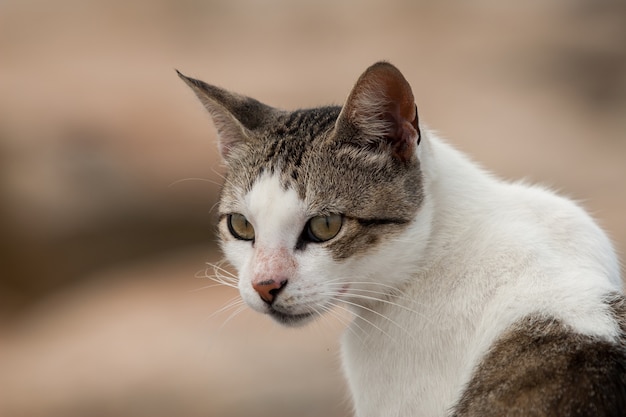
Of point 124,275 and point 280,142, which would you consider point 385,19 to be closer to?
point 124,275

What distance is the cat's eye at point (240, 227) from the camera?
2.66 metres

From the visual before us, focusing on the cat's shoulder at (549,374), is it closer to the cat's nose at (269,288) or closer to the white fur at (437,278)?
the white fur at (437,278)

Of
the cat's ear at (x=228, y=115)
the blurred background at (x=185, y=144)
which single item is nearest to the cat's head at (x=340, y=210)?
the cat's ear at (x=228, y=115)

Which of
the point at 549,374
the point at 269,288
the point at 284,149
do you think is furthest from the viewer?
the point at 284,149

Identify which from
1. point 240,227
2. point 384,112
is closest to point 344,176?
point 384,112

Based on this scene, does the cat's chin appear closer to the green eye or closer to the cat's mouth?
the cat's mouth

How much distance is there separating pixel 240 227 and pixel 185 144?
5148 mm

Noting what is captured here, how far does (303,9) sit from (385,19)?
2.97ft

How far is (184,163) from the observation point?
7645mm

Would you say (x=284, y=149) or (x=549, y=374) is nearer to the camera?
(x=549, y=374)

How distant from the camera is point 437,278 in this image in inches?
99.6

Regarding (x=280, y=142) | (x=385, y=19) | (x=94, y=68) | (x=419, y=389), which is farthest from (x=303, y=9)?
(x=419, y=389)

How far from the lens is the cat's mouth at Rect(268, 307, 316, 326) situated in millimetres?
2488

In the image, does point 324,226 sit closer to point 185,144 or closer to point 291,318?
point 291,318
